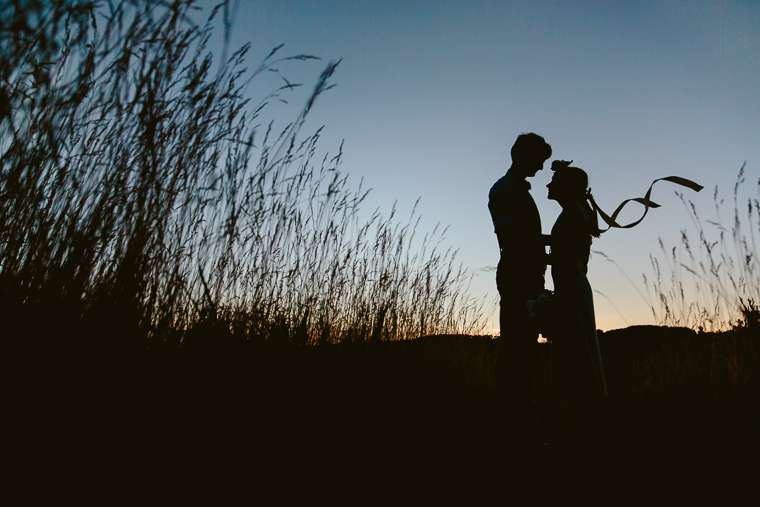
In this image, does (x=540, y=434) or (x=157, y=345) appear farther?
(x=540, y=434)

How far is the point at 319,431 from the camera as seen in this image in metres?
1.37

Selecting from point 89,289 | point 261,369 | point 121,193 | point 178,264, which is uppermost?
point 121,193

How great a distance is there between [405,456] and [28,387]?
100 centimetres

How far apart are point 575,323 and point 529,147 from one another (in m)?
1.01

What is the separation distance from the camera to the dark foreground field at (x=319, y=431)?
95 centimetres

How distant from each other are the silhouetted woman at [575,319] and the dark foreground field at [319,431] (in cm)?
12

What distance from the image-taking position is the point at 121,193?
54.4 inches

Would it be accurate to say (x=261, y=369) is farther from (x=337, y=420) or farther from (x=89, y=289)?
(x=89, y=289)

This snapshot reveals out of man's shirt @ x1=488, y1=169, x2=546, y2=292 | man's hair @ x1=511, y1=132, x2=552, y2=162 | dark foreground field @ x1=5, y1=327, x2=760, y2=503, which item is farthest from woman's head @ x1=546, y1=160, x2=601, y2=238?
dark foreground field @ x1=5, y1=327, x2=760, y2=503

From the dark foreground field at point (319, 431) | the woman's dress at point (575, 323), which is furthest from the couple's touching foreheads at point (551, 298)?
the dark foreground field at point (319, 431)

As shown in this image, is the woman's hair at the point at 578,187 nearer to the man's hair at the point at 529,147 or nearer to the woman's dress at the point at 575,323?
the woman's dress at the point at 575,323

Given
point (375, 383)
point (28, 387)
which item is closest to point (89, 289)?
point (28, 387)

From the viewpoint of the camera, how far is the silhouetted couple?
2041mm

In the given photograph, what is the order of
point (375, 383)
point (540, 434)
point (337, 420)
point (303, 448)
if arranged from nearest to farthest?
point (303, 448)
point (337, 420)
point (375, 383)
point (540, 434)
